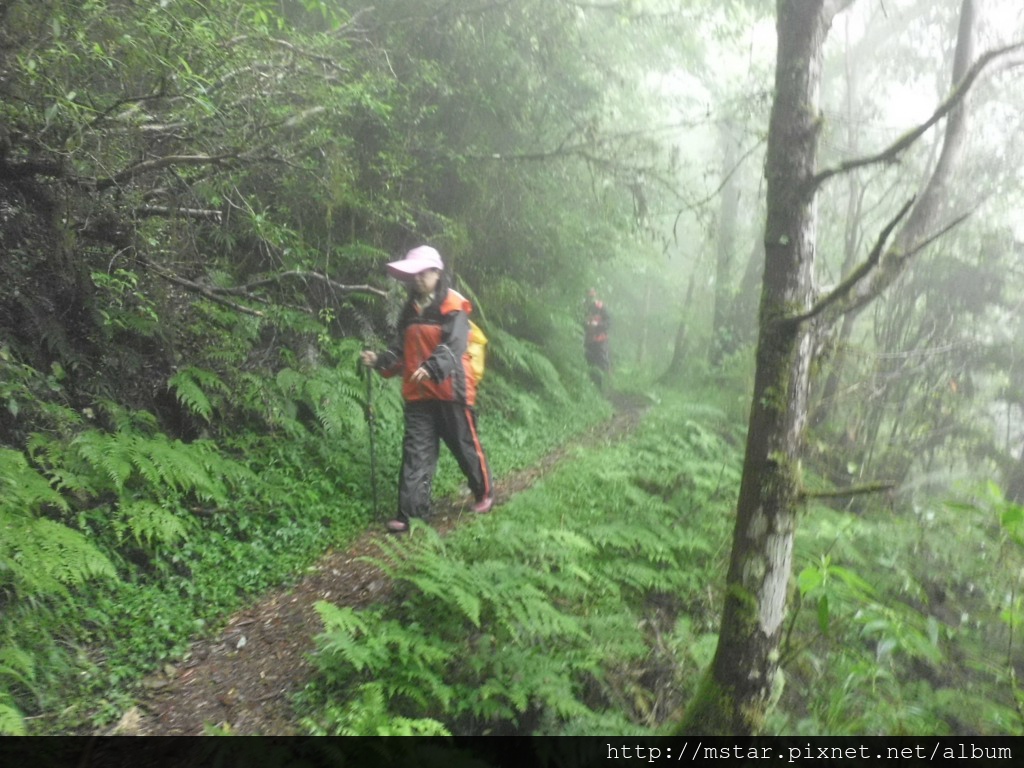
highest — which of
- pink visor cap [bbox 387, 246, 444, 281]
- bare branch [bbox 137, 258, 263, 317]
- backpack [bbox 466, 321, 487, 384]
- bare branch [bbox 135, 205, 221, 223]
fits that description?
bare branch [bbox 135, 205, 221, 223]

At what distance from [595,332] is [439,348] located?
962 centimetres

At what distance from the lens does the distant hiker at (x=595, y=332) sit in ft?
48.6

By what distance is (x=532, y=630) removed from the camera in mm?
3805

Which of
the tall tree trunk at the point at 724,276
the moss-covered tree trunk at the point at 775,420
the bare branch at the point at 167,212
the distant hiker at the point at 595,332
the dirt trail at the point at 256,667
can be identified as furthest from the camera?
the distant hiker at the point at 595,332

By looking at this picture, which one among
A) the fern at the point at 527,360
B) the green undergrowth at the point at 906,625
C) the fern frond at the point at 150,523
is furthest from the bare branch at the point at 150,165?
the fern at the point at 527,360

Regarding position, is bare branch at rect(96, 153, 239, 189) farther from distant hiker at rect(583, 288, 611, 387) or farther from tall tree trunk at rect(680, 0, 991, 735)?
distant hiker at rect(583, 288, 611, 387)

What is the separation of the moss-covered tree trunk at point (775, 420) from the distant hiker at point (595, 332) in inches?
436

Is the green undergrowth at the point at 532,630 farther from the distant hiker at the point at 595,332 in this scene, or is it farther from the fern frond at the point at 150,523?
the distant hiker at the point at 595,332

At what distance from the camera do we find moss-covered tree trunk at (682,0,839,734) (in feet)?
11.4

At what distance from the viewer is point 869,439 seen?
8.05 meters

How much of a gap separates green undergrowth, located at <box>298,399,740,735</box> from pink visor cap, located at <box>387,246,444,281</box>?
2256 mm

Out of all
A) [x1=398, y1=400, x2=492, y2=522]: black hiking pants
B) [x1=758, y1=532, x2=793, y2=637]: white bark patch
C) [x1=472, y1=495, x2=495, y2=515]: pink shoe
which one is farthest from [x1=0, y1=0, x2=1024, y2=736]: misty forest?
[x1=398, y1=400, x2=492, y2=522]: black hiking pants

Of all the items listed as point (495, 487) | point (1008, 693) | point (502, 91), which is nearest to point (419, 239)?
point (502, 91)
